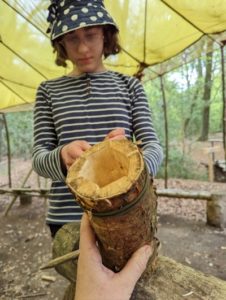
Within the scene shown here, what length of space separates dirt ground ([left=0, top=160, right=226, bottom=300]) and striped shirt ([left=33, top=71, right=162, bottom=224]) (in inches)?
71.1

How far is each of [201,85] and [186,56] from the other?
361 inches

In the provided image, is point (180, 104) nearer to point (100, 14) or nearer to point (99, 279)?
point (100, 14)

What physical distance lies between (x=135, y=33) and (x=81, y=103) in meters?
2.27

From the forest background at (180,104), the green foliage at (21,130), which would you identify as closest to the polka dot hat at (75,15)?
the forest background at (180,104)

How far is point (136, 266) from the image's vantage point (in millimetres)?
829

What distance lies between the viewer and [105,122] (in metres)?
1.44

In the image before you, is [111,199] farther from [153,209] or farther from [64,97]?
[64,97]

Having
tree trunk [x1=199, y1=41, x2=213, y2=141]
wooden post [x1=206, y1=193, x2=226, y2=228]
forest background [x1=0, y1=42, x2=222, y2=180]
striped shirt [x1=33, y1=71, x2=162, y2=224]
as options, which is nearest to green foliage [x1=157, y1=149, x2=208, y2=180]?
forest background [x1=0, y1=42, x2=222, y2=180]

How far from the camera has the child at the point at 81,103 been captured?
142 centimetres

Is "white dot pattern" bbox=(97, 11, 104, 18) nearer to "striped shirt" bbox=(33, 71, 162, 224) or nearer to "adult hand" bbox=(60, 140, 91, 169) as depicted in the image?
"striped shirt" bbox=(33, 71, 162, 224)

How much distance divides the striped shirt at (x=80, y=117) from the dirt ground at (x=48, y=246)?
1806 mm

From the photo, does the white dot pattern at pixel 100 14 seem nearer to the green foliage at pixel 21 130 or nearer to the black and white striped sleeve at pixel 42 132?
the black and white striped sleeve at pixel 42 132

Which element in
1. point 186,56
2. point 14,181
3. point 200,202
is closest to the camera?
point 186,56

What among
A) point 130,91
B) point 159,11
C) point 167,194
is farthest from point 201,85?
point 130,91
